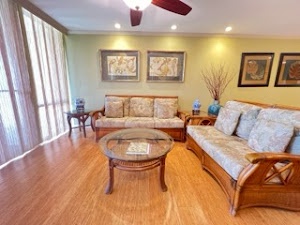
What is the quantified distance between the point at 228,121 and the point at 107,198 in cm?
205

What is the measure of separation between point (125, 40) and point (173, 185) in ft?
10.8

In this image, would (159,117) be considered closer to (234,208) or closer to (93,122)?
(93,122)

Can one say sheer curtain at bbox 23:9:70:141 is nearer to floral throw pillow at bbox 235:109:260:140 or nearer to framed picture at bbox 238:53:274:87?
floral throw pillow at bbox 235:109:260:140

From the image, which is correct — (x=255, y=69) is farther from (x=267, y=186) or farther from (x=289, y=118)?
(x=267, y=186)

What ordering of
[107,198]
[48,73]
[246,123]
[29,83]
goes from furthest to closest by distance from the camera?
[48,73], [29,83], [246,123], [107,198]

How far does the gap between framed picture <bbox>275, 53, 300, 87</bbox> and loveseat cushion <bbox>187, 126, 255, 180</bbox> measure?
111 inches

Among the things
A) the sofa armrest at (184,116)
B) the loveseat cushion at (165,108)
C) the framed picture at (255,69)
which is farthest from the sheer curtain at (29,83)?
the framed picture at (255,69)

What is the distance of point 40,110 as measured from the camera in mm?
2941

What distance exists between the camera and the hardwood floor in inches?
57.6

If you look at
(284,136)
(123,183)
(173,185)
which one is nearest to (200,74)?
(284,136)

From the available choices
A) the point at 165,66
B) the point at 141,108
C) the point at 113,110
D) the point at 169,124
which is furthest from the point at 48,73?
the point at 169,124

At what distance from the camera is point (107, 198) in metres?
1.71

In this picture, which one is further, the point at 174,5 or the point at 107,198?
the point at 174,5

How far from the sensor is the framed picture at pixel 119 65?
3752 millimetres
